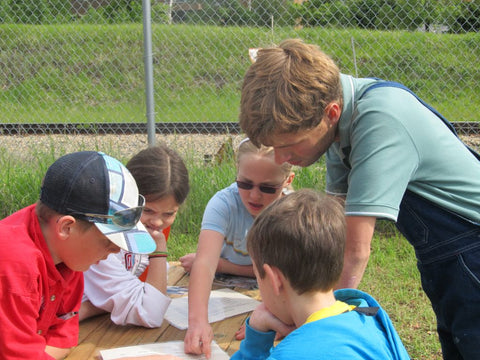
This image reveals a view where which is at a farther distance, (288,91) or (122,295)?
(122,295)

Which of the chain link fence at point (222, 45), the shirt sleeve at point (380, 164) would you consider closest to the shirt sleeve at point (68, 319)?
the shirt sleeve at point (380, 164)

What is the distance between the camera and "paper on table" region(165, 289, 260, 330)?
2430 mm

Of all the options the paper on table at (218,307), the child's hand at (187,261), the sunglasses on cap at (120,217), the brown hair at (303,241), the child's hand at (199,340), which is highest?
the brown hair at (303,241)

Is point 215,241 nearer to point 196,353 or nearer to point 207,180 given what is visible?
point 196,353

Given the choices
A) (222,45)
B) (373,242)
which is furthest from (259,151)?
(222,45)

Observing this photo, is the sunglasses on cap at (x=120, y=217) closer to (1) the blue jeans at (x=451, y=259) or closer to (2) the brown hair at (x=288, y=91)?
(2) the brown hair at (x=288, y=91)

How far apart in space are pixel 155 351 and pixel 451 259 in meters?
1.13

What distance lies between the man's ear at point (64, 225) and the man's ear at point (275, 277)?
1.96ft

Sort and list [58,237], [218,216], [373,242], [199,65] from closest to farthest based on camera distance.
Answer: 1. [58,237]
2. [218,216]
3. [373,242]
4. [199,65]

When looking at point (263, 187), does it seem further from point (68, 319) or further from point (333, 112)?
point (68, 319)

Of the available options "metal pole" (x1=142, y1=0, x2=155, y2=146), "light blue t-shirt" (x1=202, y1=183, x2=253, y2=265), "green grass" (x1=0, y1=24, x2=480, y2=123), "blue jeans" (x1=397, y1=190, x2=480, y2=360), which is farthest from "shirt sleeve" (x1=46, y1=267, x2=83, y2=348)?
"green grass" (x1=0, y1=24, x2=480, y2=123)

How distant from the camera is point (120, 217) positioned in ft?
5.64

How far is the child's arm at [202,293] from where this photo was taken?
210cm

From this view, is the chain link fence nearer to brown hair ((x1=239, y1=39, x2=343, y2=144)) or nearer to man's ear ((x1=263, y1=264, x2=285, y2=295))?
brown hair ((x1=239, y1=39, x2=343, y2=144))
